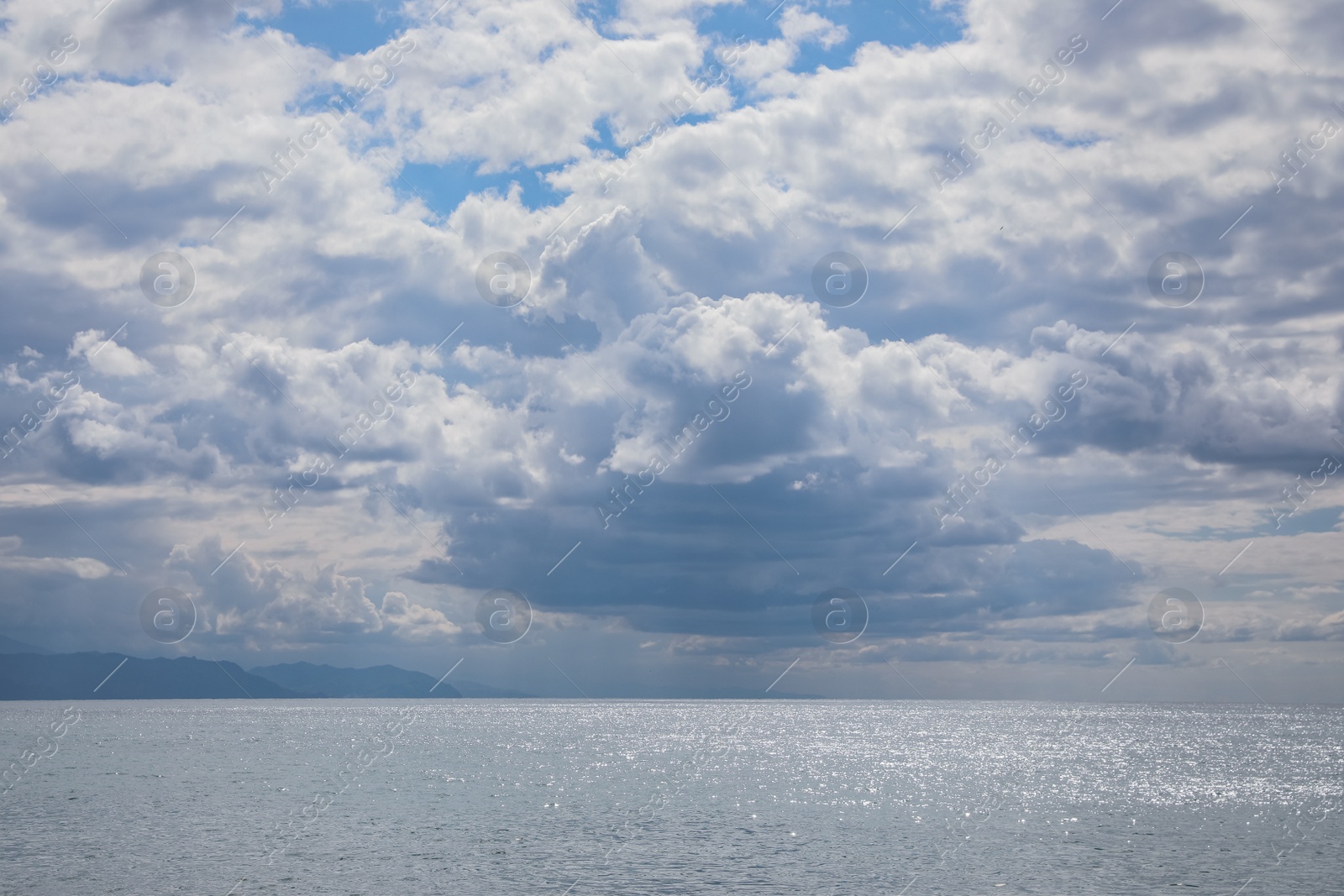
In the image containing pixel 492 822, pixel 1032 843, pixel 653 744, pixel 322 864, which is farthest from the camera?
pixel 653 744

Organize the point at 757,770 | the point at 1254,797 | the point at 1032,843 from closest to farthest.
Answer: the point at 1032,843
the point at 1254,797
the point at 757,770

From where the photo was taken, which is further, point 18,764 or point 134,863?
point 18,764

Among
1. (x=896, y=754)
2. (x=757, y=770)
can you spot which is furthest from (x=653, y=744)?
(x=757, y=770)

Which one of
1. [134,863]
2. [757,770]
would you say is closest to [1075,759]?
[757,770]

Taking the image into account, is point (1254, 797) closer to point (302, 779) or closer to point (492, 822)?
point (492, 822)

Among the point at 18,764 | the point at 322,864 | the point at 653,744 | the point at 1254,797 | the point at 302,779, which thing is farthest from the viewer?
the point at 653,744

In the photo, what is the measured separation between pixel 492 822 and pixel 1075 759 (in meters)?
113

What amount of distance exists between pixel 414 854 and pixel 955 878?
29635 mm

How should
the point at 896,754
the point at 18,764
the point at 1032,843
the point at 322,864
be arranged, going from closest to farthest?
1. the point at 322,864
2. the point at 1032,843
3. the point at 18,764
4. the point at 896,754

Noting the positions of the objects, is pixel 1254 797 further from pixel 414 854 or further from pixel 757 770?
pixel 414 854

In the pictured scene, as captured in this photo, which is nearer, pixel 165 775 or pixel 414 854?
pixel 414 854

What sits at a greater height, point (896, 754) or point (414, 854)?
point (414, 854)

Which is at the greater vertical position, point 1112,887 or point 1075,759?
point 1112,887

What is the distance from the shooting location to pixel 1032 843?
6625 centimetres
